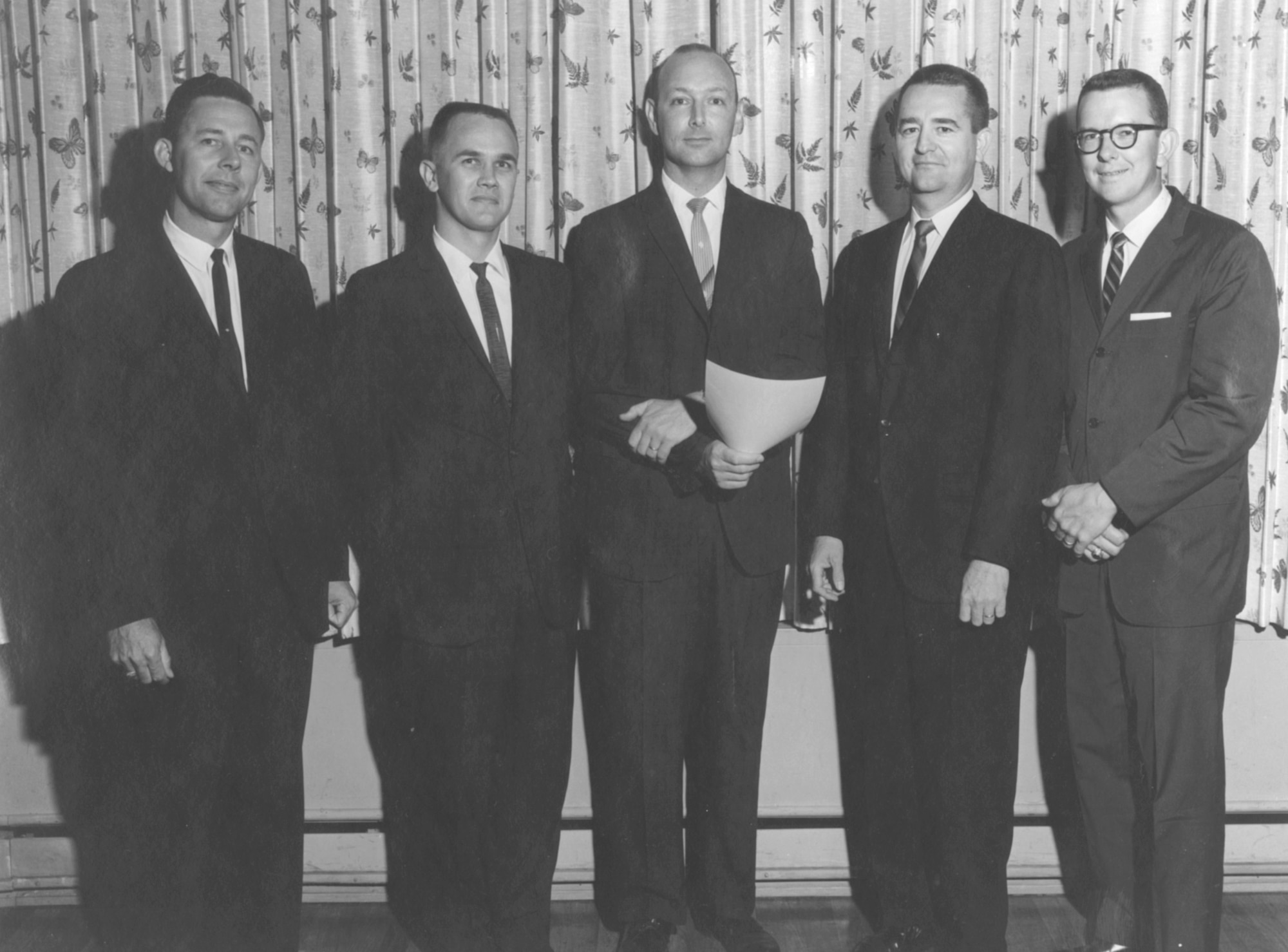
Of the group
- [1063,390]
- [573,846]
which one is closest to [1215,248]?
[1063,390]

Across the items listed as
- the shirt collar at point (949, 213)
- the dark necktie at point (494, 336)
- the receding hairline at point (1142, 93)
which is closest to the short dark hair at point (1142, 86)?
the receding hairline at point (1142, 93)

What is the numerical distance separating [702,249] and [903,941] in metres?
1.44

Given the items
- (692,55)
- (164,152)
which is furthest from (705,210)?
(164,152)

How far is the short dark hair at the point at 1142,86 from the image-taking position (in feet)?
6.99

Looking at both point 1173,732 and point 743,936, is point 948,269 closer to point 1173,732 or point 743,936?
point 1173,732

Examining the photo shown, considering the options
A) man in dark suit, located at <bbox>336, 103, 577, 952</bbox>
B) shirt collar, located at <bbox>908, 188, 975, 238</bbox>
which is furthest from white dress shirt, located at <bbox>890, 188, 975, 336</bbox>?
man in dark suit, located at <bbox>336, 103, 577, 952</bbox>

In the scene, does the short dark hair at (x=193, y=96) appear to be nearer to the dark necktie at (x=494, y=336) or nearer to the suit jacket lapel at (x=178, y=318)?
the suit jacket lapel at (x=178, y=318)

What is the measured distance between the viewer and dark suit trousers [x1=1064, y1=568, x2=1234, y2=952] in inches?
81.8

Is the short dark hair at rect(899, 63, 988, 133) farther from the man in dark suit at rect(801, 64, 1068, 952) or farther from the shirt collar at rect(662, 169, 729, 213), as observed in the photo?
the shirt collar at rect(662, 169, 729, 213)

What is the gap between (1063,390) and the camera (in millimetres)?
2109

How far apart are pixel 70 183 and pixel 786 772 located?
2096mm

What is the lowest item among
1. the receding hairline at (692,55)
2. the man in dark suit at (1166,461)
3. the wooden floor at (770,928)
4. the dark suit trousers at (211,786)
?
the wooden floor at (770,928)

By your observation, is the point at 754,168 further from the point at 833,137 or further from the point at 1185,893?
the point at 1185,893

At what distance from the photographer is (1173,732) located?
6.82 ft
